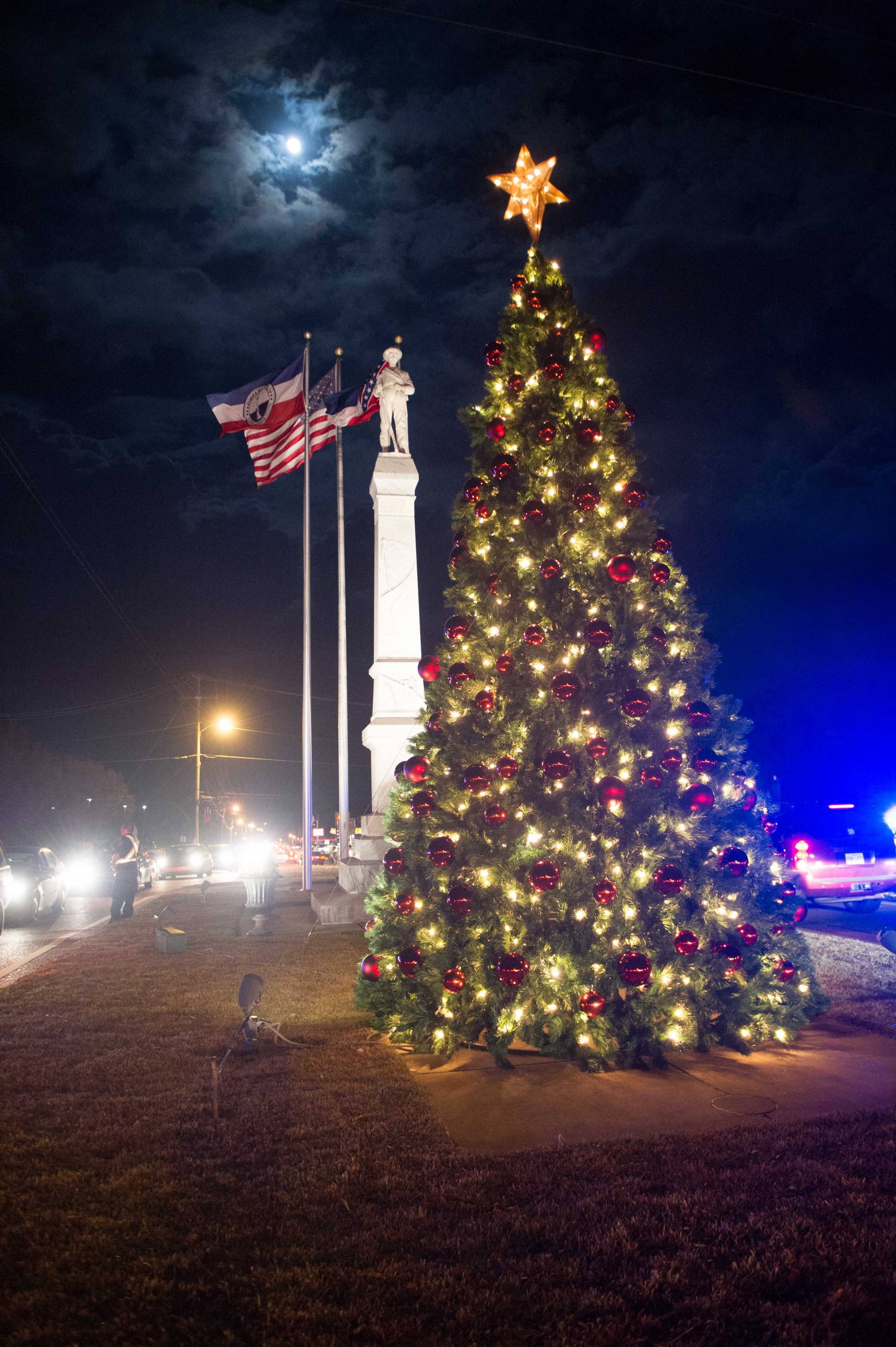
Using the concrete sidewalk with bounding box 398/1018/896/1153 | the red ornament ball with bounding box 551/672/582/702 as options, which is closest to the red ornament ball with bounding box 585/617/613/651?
the red ornament ball with bounding box 551/672/582/702

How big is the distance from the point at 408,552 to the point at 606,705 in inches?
392

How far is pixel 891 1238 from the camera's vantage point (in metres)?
3.14

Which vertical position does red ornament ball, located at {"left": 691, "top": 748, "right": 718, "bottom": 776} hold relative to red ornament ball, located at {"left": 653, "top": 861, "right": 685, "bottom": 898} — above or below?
above

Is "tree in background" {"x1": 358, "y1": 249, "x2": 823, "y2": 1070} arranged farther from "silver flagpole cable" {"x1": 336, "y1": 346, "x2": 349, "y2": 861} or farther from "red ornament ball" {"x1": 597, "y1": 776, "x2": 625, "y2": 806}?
"silver flagpole cable" {"x1": 336, "y1": 346, "x2": 349, "y2": 861}

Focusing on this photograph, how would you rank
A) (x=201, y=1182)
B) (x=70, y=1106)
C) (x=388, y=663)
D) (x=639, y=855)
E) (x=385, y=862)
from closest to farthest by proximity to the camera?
(x=201, y=1182) → (x=70, y=1106) → (x=639, y=855) → (x=385, y=862) → (x=388, y=663)

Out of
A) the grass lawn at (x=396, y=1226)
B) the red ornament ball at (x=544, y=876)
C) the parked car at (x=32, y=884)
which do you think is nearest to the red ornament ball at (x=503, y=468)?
the red ornament ball at (x=544, y=876)

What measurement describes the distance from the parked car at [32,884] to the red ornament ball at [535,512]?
44.0 feet

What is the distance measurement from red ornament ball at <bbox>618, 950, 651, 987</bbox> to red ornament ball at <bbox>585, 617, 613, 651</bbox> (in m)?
2.20

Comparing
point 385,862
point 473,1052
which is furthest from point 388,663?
point 473,1052

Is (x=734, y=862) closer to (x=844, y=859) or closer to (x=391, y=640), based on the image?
(x=844, y=859)

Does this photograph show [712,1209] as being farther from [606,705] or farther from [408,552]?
[408,552]

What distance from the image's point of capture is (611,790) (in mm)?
5844

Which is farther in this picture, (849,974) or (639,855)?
(849,974)

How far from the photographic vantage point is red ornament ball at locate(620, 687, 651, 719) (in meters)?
6.04
